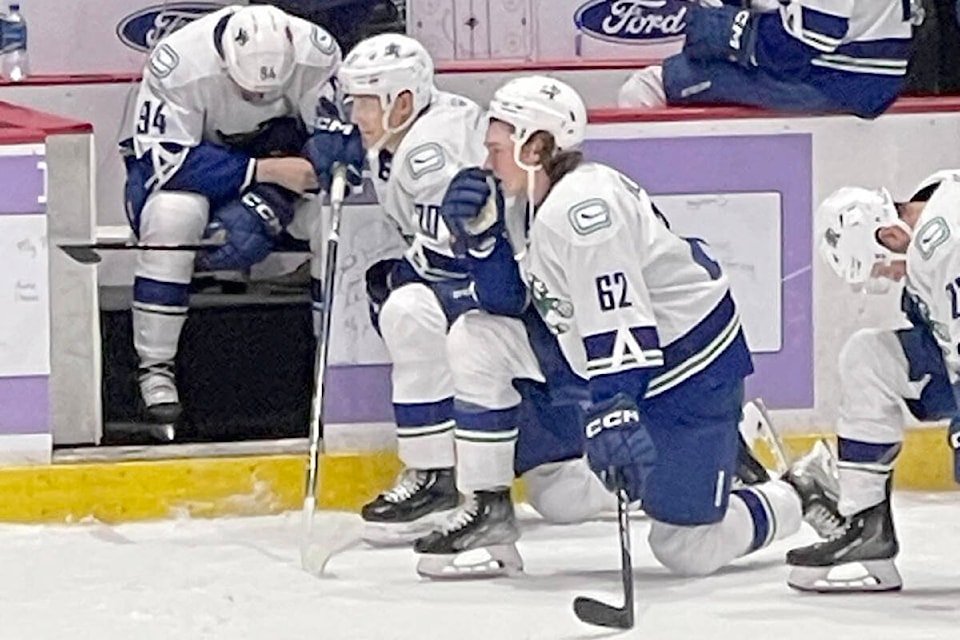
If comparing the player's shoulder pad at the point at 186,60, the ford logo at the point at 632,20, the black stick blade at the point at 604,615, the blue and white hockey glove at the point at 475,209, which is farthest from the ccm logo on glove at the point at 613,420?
the ford logo at the point at 632,20

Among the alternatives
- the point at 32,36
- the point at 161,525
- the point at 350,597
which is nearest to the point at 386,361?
the point at 161,525

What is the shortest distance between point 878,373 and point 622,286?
48cm

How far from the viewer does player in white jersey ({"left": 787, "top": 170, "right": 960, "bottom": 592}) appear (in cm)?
480

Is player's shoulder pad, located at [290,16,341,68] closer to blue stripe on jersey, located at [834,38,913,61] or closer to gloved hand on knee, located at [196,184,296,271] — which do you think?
gloved hand on knee, located at [196,184,296,271]

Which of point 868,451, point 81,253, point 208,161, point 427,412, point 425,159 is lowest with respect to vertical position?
point 427,412

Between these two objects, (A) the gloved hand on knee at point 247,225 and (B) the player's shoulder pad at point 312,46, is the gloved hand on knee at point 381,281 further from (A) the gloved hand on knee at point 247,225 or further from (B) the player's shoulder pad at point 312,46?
(B) the player's shoulder pad at point 312,46

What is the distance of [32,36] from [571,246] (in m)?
2.74

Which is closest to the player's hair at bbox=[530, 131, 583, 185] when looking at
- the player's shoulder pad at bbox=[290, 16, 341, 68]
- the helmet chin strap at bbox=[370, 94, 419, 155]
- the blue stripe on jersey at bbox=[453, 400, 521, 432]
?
the blue stripe on jersey at bbox=[453, 400, 521, 432]

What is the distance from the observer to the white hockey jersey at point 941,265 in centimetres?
468

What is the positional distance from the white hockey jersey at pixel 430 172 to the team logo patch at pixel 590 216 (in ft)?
2.37

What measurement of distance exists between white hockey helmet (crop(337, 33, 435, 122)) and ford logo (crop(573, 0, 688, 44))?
66.5 inches

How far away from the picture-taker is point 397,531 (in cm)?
551

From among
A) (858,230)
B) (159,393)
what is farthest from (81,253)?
(858,230)

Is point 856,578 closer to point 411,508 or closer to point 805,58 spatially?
point 411,508
